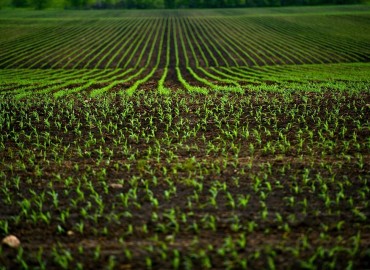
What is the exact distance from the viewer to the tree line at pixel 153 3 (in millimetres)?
108250

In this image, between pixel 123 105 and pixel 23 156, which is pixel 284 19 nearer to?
pixel 123 105

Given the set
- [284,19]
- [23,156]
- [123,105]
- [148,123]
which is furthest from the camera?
[284,19]

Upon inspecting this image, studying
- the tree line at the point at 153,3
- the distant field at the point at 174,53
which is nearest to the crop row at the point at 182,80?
the distant field at the point at 174,53

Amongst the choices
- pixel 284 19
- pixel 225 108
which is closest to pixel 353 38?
pixel 284 19

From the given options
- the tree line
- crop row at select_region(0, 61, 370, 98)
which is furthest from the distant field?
the tree line

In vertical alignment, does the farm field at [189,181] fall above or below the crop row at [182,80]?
below

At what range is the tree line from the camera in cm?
10825

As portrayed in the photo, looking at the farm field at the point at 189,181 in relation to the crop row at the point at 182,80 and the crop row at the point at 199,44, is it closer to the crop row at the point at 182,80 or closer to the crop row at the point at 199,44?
the crop row at the point at 182,80

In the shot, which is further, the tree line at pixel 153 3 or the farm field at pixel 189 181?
the tree line at pixel 153 3

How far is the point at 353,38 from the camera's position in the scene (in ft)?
151

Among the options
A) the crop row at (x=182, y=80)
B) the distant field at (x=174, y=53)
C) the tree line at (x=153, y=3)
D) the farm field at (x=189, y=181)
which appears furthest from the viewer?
the tree line at (x=153, y=3)

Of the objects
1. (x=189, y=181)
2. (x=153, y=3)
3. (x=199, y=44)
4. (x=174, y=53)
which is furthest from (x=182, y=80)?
(x=153, y=3)

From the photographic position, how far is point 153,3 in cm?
11925

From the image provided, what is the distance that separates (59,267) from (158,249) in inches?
54.2
